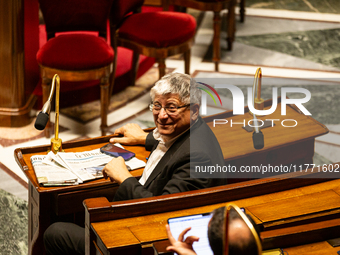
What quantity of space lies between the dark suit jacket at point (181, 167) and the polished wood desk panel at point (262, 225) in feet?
0.51

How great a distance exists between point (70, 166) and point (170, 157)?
530 millimetres

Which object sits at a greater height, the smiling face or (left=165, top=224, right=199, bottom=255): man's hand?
the smiling face

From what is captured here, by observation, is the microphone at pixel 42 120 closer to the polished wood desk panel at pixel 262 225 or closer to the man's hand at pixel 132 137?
the man's hand at pixel 132 137

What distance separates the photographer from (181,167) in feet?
7.10

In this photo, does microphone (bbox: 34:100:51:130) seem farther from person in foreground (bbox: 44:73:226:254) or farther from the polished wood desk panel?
the polished wood desk panel

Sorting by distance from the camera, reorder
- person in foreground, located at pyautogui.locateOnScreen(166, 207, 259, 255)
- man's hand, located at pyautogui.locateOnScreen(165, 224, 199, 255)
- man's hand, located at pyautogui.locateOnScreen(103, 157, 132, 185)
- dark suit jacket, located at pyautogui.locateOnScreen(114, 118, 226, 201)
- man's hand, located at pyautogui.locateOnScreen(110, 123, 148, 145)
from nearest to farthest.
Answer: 1. person in foreground, located at pyautogui.locateOnScreen(166, 207, 259, 255)
2. man's hand, located at pyautogui.locateOnScreen(165, 224, 199, 255)
3. dark suit jacket, located at pyautogui.locateOnScreen(114, 118, 226, 201)
4. man's hand, located at pyautogui.locateOnScreen(103, 157, 132, 185)
5. man's hand, located at pyautogui.locateOnScreen(110, 123, 148, 145)

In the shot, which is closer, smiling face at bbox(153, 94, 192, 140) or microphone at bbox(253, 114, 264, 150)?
smiling face at bbox(153, 94, 192, 140)

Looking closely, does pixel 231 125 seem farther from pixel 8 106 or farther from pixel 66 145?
pixel 8 106

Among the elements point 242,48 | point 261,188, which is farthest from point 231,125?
point 242,48

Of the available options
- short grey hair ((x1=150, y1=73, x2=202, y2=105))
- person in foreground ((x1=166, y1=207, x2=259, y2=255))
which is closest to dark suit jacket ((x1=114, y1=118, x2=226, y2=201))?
short grey hair ((x1=150, y1=73, x2=202, y2=105))

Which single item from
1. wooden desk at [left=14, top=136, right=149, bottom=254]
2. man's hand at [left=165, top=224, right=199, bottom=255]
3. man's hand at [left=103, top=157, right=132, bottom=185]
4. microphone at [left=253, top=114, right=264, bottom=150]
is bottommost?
wooden desk at [left=14, top=136, right=149, bottom=254]

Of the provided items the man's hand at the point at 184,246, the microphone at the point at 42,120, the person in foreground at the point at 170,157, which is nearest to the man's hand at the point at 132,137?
the person in foreground at the point at 170,157

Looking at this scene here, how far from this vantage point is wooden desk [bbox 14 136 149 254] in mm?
2318

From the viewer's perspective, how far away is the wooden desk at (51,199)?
2.32 metres
